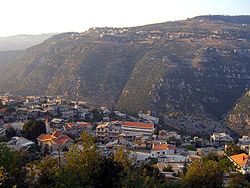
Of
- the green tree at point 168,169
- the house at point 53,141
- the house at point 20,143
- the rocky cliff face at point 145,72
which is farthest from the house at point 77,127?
the rocky cliff face at point 145,72

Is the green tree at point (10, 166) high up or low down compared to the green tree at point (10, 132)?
up

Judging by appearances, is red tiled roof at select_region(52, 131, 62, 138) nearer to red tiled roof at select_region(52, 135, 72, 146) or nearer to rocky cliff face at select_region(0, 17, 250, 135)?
red tiled roof at select_region(52, 135, 72, 146)

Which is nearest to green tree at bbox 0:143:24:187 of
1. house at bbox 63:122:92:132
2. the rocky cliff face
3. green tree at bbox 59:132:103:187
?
green tree at bbox 59:132:103:187

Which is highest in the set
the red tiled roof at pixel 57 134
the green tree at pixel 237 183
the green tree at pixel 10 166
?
the green tree at pixel 10 166

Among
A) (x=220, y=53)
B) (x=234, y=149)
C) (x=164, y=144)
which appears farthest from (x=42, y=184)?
(x=220, y=53)

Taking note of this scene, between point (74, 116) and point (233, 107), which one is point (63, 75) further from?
point (74, 116)

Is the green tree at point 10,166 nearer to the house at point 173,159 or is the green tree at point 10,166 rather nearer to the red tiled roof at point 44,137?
the red tiled roof at point 44,137

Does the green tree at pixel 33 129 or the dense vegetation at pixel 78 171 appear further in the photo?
the green tree at pixel 33 129
